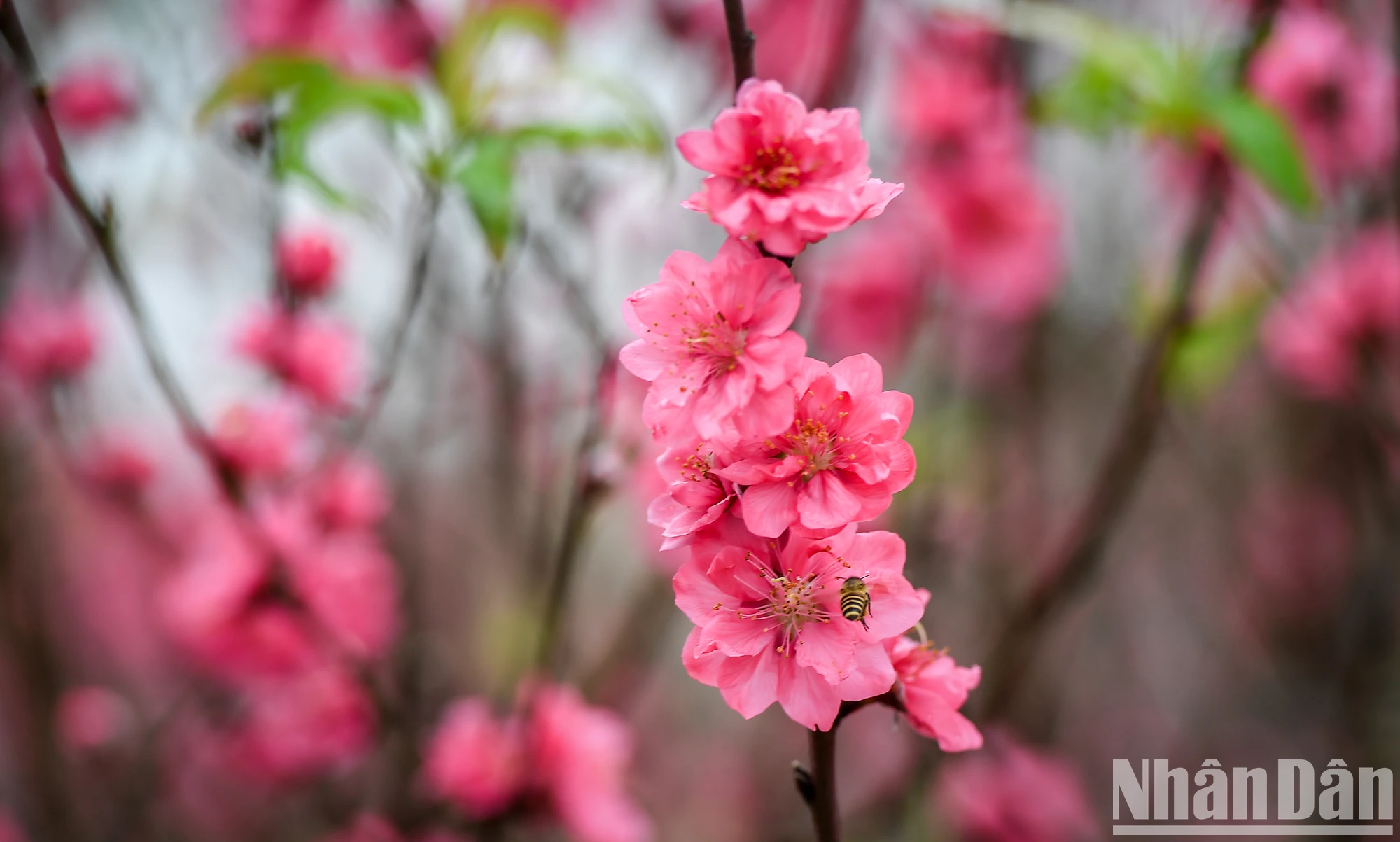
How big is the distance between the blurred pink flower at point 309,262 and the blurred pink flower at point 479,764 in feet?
1.68

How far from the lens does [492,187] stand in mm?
570

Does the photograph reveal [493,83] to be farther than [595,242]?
No

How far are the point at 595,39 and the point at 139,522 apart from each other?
0.94 metres

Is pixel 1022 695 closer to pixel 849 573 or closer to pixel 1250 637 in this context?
pixel 1250 637

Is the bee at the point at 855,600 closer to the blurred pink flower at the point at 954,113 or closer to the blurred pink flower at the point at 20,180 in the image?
the blurred pink flower at the point at 954,113

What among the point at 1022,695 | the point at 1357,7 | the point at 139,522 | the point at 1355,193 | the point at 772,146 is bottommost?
the point at 1022,695

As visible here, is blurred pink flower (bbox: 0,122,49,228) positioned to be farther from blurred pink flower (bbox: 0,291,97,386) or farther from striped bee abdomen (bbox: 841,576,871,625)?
striped bee abdomen (bbox: 841,576,871,625)

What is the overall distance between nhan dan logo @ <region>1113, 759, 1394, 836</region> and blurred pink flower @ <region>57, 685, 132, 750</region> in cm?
128

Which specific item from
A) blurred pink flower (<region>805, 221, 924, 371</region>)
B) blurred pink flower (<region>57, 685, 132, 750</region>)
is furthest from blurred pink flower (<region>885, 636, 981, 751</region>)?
blurred pink flower (<region>57, 685, 132, 750</region>)

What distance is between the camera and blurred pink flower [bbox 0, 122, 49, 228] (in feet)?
4.19

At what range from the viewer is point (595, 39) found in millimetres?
1256

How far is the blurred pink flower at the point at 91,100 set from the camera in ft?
3.61

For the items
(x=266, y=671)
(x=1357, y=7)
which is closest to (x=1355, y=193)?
(x=1357, y=7)

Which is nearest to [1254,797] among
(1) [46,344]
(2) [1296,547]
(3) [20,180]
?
(2) [1296,547]
